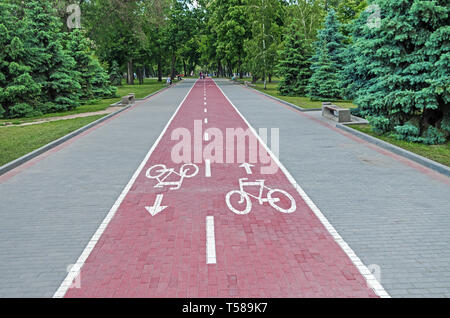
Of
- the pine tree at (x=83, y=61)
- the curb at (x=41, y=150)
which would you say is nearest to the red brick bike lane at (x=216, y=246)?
the curb at (x=41, y=150)

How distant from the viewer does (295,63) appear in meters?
35.6

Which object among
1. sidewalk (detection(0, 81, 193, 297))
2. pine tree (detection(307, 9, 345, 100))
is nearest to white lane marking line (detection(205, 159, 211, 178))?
sidewalk (detection(0, 81, 193, 297))

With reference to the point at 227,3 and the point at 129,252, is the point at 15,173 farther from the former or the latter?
the point at 227,3

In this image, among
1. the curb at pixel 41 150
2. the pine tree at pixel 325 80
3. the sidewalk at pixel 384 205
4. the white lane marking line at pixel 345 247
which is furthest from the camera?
the pine tree at pixel 325 80

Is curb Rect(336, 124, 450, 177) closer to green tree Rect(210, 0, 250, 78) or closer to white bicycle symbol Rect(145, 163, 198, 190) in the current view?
white bicycle symbol Rect(145, 163, 198, 190)

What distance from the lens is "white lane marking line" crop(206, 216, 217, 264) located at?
18.9 feet

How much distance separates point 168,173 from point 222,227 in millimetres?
3945

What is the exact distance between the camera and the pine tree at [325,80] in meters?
29.5

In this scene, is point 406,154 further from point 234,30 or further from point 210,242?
point 234,30

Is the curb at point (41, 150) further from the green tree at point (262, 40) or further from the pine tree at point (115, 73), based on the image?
the pine tree at point (115, 73)

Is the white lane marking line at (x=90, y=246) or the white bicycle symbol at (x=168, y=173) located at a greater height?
the white bicycle symbol at (x=168, y=173)

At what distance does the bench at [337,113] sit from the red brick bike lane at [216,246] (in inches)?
377

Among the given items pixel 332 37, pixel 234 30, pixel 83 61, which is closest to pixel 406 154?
pixel 332 37
